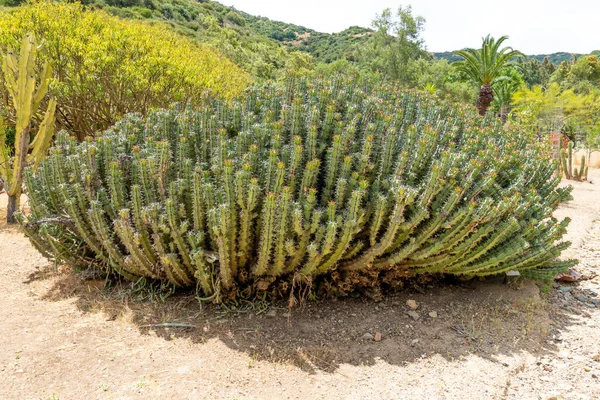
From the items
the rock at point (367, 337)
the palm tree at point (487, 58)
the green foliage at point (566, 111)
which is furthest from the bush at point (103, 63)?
the green foliage at point (566, 111)

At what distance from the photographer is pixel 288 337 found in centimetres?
327

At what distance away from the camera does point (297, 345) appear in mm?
3178

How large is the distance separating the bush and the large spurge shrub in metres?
4.01

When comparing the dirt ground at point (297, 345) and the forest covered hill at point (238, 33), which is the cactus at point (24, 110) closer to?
the dirt ground at point (297, 345)

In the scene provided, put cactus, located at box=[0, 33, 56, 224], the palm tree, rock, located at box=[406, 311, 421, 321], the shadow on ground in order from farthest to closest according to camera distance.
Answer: the palm tree → cactus, located at box=[0, 33, 56, 224] → rock, located at box=[406, 311, 421, 321] → the shadow on ground

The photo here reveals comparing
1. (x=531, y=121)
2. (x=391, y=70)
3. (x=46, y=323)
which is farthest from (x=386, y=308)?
(x=391, y=70)

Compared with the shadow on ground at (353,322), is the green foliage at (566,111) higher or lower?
higher

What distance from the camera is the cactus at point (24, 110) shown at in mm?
5711

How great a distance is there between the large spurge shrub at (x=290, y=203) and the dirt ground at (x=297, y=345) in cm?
26

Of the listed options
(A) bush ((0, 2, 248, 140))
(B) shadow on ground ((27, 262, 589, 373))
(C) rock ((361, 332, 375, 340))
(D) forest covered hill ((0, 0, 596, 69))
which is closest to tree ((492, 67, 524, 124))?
(D) forest covered hill ((0, 0, 596, 69))

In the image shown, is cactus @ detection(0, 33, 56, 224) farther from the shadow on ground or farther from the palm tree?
the palm tree

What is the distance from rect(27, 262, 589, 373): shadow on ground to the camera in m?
3.16

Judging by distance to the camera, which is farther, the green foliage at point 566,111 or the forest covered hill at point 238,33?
the forest covered hill at point 238,33

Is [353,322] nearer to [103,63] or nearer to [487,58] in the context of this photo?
[103,63]
